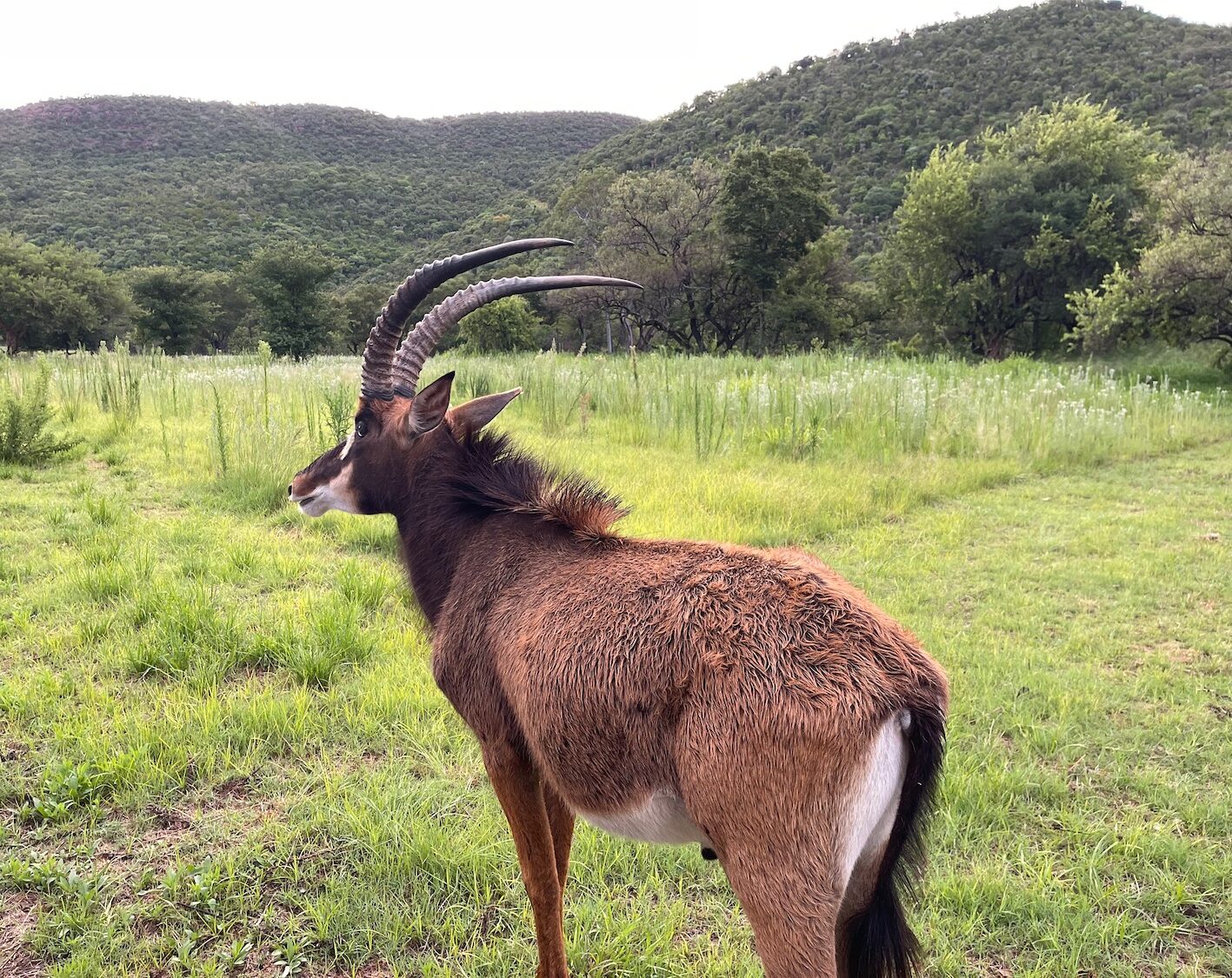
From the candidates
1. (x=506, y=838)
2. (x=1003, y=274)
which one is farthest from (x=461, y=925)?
(x=1003, y=274)

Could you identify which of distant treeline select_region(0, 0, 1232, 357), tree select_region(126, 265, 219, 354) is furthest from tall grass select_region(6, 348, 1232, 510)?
tree select_region(126, 265, 219, 354)

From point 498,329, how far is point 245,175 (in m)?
39.9

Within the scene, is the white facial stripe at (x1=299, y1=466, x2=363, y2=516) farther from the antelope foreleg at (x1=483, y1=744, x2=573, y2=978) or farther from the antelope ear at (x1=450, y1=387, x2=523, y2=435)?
the antelope foreleg at (x1=483, y1=744, x2=573, y2=978)

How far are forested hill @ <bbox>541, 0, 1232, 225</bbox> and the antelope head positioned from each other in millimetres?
40673

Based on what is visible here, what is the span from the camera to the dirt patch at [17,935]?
2.05 meters

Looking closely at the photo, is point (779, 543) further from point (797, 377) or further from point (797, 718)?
point (797, 377)

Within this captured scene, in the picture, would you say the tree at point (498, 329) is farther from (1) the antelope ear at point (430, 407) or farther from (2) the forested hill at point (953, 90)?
(1) the antelope ear at point (430, 407)

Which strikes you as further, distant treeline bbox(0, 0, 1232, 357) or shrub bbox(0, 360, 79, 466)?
distant treeline bbox(0, 0, 1232, 357)

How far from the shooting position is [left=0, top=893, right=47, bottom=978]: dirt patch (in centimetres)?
205

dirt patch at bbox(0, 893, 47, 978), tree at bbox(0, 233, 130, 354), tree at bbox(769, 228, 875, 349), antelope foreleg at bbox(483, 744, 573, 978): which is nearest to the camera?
antelope foreleg at bbox(483, 744, 573, 978)

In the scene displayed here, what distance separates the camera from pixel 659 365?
14.3m

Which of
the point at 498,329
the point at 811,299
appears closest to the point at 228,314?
the point at 498,329

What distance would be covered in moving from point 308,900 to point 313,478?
1523 mm

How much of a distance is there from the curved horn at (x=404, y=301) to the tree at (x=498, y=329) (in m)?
22.8
